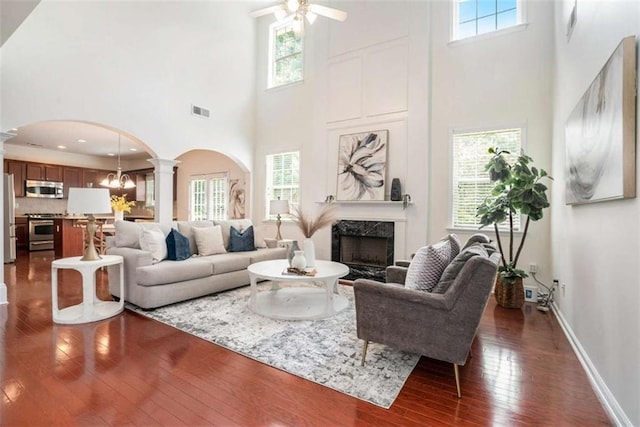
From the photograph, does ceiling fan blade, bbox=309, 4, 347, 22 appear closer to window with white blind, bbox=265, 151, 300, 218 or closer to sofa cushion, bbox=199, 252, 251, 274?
window with white blind, bbox=265, 151, 300, 218

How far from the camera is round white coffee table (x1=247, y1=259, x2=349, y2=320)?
10.9 ft

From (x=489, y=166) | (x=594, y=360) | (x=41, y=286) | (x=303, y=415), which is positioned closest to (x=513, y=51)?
(x=489, y=166)

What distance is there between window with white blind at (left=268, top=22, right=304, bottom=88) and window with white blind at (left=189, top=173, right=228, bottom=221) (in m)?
2.68

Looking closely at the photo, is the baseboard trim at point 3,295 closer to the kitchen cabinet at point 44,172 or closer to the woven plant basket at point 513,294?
the woven plant basket at point 513,294

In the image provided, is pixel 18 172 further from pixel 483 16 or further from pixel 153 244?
pixel 483 16

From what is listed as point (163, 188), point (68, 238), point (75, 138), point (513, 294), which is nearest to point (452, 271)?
point (513, 294)

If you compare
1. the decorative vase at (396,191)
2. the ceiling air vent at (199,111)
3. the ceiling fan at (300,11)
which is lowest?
the decorative vase at (396,191)

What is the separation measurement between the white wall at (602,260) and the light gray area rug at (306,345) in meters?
1.19

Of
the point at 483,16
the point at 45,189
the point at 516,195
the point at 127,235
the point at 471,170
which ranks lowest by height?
the point at 127,235

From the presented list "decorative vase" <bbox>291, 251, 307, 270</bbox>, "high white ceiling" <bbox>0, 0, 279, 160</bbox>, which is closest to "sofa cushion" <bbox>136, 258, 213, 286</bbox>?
"decorative vase" <bbox>291, 251, 307, 270</bbox>

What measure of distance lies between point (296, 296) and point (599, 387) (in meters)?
2.88

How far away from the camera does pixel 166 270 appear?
3.55 metres

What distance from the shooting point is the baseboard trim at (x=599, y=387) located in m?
1.75

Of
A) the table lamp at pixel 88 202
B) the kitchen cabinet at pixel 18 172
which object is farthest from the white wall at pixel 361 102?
the kitchen cabinet at pixel 18 172
